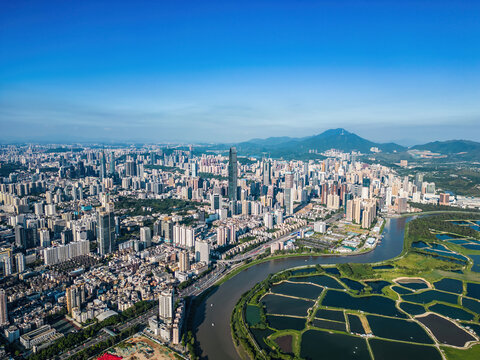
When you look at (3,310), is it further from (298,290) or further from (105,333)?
(298,290)

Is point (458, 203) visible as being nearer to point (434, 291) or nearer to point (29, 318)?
point (434, 291)

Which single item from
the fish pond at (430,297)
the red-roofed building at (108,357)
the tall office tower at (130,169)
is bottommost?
the red-roofed building at (108,357)

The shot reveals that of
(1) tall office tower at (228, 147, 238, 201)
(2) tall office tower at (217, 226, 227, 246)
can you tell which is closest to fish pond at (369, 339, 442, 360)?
(2) tall office tower at (217, 226, 227, 246)

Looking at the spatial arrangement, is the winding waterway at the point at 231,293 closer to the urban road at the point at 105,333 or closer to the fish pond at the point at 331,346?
the urban road at the point at 105,333

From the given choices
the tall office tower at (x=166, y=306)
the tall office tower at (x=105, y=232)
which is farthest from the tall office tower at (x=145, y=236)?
the tall office tower at (x=166, y=306)

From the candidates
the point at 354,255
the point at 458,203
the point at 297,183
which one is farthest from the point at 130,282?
the point at 458,203

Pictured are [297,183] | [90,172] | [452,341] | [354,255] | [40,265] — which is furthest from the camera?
[90,172]
